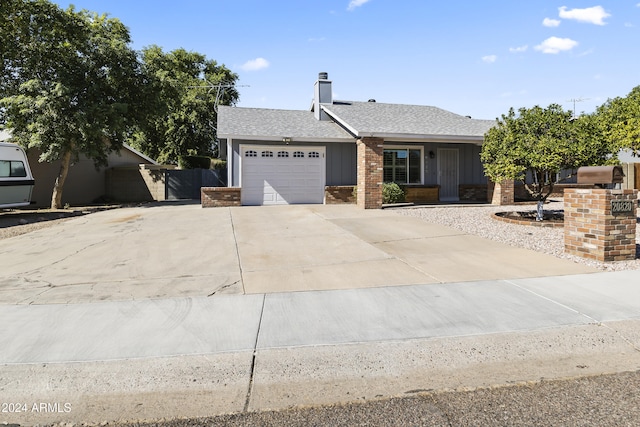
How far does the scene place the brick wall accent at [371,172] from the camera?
15.5 metres

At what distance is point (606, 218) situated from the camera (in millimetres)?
7105

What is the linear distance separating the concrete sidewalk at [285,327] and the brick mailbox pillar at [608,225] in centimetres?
66

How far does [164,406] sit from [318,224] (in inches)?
355

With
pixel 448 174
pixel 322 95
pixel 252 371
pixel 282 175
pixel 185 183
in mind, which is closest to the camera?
pixel 252 371

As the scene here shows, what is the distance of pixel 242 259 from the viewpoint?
25.0 ft

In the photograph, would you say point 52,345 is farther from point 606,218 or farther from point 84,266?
point 606,218

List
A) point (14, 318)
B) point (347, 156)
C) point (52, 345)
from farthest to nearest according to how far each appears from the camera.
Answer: point (347, 156) → point (14, 318) → point (52, 345)

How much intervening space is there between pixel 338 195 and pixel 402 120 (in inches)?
184

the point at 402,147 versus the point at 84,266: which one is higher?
the point at 402,147

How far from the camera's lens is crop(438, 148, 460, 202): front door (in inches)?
762

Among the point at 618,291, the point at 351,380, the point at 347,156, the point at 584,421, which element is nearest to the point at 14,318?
the point at 351,380

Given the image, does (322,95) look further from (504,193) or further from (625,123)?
(625,123)

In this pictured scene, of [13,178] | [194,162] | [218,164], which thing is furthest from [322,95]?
[194,162]

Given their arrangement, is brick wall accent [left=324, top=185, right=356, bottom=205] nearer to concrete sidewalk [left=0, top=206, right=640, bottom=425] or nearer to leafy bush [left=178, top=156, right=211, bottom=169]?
concrete sidewalk [left=0, top=206, right=640, bottom=425]
